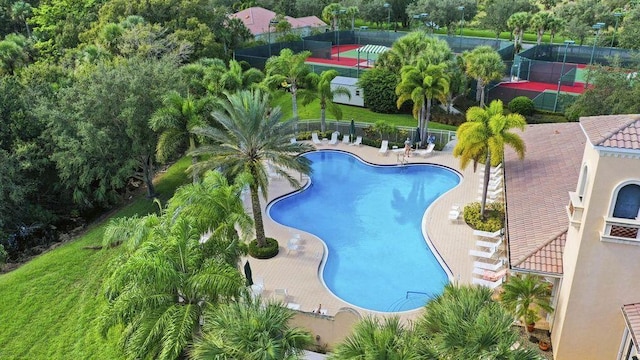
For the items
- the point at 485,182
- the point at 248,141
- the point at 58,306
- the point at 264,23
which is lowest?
the point at 58,306

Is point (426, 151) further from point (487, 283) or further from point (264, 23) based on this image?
point (264, 23)

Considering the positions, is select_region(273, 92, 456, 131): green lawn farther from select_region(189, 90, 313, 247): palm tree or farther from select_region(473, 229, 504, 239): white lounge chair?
select_region(189, 90, 313, 247): palm tree

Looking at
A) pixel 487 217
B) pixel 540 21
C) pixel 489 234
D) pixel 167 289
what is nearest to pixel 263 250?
pixel 167 289

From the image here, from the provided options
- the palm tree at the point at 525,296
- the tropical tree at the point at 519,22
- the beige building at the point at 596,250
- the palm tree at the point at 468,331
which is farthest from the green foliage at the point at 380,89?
the palm tree at the point at 468,331

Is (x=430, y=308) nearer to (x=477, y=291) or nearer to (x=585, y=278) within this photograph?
(x=477, y=291)

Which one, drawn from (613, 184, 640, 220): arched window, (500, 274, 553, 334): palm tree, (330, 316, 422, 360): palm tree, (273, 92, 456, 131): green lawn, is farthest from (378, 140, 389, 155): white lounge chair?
(330, 316, 422, 360): palm tree

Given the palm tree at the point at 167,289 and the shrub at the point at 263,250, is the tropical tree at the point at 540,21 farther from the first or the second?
the palm tree at the point at 167,289
